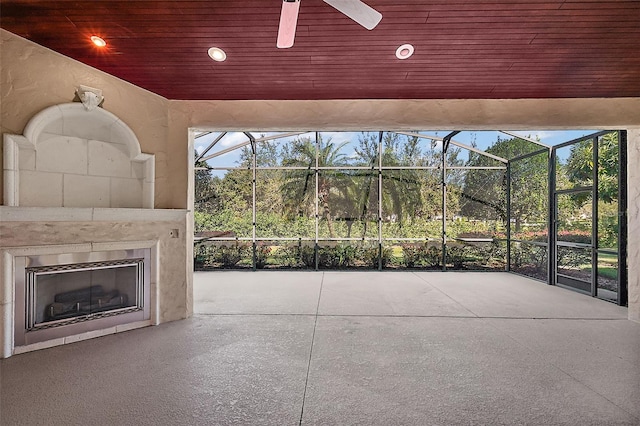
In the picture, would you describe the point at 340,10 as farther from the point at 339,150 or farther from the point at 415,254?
the point at 415,254

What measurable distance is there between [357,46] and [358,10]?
1.06m

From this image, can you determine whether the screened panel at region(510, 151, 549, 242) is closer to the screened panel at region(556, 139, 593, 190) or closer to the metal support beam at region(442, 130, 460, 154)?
the screened panel at region(556, 139, 593, 190)

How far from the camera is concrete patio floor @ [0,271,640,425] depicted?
79.7 inches

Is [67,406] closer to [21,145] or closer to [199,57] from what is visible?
[21,145]

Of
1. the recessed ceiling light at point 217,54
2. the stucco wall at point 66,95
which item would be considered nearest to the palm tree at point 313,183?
the stucco wall at point 66,95

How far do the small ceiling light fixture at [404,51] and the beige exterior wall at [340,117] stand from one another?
84 cm

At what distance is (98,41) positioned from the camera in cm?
300

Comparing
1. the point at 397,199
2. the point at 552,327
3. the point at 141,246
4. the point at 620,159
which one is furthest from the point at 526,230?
the point at 141,246

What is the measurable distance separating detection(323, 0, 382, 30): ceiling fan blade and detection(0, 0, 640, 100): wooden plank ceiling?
2.11 feet

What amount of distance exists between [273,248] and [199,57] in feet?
16.6

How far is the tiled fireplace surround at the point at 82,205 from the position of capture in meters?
2.91

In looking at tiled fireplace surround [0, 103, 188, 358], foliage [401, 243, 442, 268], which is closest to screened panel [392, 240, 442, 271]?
foliage [401, 243, 442, 268]

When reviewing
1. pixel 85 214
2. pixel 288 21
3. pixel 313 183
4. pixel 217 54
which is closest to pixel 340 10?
pixel 288 21

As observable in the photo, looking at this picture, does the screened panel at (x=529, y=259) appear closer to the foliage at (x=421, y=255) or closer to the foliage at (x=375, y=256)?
the foliage at (x=421, y=255)
